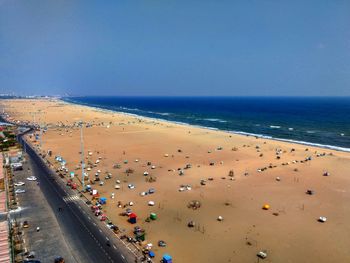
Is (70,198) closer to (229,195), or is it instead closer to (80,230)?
(80,230)

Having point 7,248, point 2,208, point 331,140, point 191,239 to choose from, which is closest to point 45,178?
point 2,208

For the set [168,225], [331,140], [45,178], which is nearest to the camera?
[168,225]

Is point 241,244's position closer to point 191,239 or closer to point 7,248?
point 191,239

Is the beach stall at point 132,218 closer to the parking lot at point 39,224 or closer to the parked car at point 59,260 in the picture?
the parking lot at point 39,224

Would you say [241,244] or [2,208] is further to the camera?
[2,208]

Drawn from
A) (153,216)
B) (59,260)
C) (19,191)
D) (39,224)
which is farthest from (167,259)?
(19,191)

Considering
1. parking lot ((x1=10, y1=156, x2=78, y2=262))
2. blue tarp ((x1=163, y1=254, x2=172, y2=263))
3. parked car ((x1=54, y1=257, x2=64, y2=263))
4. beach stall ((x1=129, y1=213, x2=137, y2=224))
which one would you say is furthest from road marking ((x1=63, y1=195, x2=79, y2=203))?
blue tarp ((x1=163, y1=254, x2=172, y2=263))

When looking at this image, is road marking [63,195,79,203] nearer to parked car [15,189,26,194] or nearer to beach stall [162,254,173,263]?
parked car [15,189,26,194]
